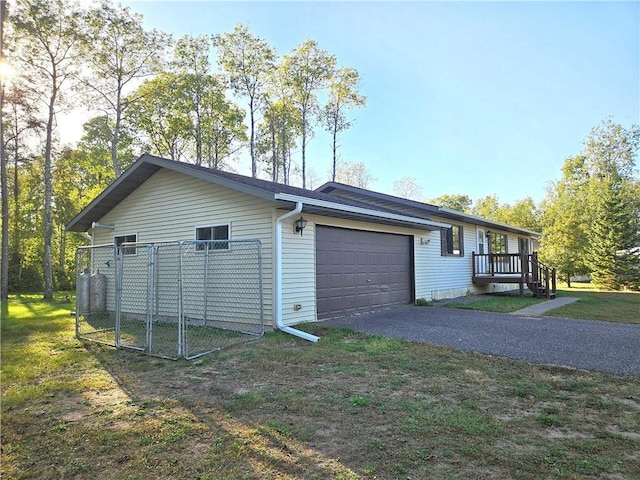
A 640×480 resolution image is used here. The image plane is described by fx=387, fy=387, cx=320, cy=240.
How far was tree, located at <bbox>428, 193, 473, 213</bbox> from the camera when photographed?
50.1 meters

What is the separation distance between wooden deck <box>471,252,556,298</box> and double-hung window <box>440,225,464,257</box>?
43.6 inches

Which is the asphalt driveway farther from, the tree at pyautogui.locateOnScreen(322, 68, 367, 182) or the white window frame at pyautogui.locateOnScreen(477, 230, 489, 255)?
the tree at pyautogui.locateOnScreen(322, 68, 367, 182)

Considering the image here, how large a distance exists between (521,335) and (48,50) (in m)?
21.3

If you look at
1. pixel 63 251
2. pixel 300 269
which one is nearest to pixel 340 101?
pixel 63 251

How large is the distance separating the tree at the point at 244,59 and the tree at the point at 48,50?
9.12 metres

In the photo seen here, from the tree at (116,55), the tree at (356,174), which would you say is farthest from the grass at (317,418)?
the tree at (356,174)

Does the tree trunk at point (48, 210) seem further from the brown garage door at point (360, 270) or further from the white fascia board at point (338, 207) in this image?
the white fascia board at point (338, 207)

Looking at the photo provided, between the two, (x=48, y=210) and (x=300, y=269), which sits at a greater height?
(x=48, y=210)

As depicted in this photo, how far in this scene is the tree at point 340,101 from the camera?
86.2 ft

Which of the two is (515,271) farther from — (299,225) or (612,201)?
(612,201)

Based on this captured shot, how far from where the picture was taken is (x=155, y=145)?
25.8 meters

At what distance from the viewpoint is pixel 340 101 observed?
87.1ft

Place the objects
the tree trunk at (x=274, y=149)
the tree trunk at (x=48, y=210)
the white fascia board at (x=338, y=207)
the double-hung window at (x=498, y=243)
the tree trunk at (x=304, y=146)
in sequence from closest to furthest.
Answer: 1. the white fascia board at (x=338, y=207)
2. the tree trunk at (x=48, y=210)
3. the double-hung window at (x=498, y=243)
4. the tree trunk at (x=304, y=146)
5. the tree trunk at (x=274, y=149)

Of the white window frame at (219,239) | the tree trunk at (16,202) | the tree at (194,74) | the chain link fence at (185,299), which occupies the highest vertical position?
the tree at (194,74)
